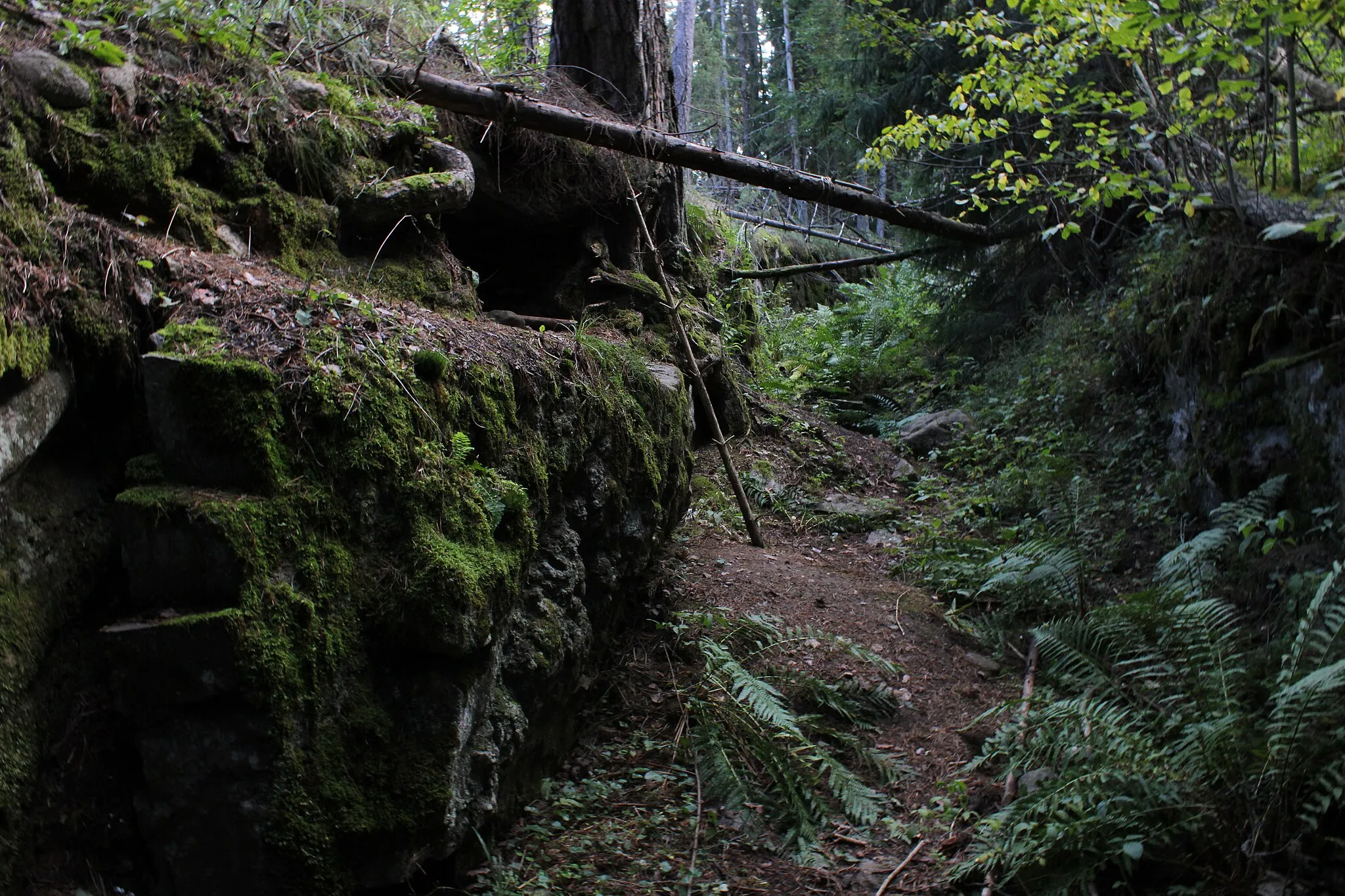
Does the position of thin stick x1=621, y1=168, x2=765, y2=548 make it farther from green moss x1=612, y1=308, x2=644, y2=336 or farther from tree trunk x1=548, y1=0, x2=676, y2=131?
tree trunk x1=548, y1=0, x2=676, y2=131

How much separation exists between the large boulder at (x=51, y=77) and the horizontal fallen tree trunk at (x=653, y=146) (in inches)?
96.3

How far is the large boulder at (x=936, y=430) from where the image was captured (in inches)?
412

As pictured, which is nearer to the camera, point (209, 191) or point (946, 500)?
point (209, 191)

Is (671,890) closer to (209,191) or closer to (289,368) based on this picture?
(289,368)

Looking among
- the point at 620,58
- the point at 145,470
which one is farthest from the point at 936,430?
the point at 145,470

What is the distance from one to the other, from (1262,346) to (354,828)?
6277 mm

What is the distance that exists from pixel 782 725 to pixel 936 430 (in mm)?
7082

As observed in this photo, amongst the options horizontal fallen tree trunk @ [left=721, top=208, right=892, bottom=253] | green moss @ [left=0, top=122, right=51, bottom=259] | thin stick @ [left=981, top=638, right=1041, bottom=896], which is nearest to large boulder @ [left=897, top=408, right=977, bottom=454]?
horizontal fallen tree trunk @ [left=721, top=208, right=892, bottom=253]

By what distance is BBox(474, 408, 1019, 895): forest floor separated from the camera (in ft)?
11.9

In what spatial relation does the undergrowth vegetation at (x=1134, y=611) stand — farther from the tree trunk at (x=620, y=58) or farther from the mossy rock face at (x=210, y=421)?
the tree trunk at (x=620, y=58)

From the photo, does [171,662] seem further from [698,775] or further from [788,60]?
[788,60]

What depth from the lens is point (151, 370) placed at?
2.81 metres

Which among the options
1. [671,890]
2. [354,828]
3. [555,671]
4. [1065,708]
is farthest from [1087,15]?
[354,828]

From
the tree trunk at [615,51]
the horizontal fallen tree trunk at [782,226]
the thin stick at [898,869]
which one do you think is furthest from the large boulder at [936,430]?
the thin stick at [898,869]
